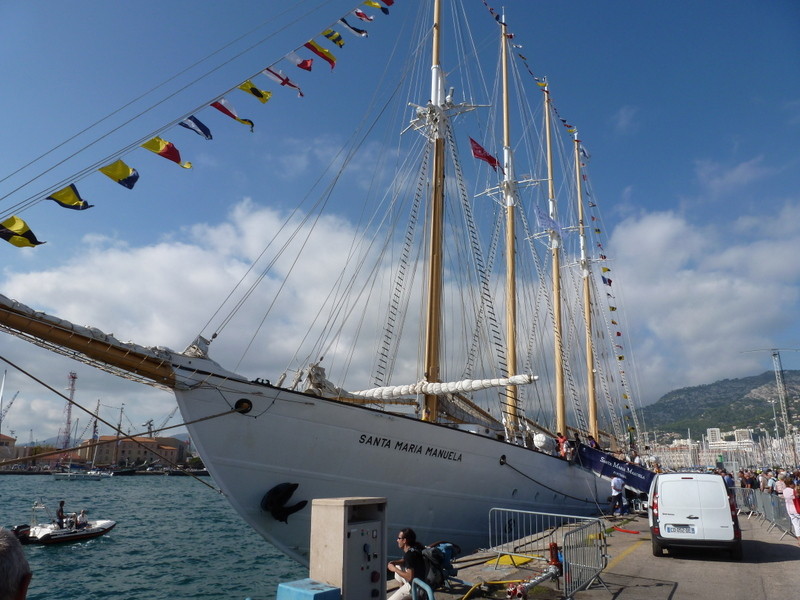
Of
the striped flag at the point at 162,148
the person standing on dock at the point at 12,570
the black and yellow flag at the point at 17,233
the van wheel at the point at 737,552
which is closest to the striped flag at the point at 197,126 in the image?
the striped flag at the point at 162,148

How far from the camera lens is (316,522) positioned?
620cm

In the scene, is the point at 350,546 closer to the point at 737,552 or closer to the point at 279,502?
the point at 279,502

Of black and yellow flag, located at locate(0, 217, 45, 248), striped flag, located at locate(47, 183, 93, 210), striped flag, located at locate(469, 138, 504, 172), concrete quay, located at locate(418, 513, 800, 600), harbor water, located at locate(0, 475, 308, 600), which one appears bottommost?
harbor water, located at locate(0, 475, 308, 600)

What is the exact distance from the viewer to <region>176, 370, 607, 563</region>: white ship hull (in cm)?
1052

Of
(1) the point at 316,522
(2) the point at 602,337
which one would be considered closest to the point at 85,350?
(1) the point at 316,522

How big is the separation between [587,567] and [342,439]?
5322 millimetres

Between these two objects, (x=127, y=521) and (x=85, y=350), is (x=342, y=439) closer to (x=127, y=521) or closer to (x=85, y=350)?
(x=85, y=350)

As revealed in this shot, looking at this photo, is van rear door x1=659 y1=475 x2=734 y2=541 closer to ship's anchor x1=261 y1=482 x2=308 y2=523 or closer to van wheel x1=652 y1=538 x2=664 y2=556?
van wheel x1=652 y1=538 x2=664 y2=556

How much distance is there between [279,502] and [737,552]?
8861mm

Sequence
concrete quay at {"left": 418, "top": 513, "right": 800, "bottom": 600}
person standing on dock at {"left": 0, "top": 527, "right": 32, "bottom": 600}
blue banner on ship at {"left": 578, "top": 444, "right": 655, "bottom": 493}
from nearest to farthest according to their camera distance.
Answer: person standing on dock at {"left": 0, "top": 527, "right": 32, "bottom": 600} < concrete quay at {"left": 418, "top": 513, "right": 800, "bottom": 600} < blue banner on ship at {"left": 578, "top": 444, "right": 655, "bottom": 493}

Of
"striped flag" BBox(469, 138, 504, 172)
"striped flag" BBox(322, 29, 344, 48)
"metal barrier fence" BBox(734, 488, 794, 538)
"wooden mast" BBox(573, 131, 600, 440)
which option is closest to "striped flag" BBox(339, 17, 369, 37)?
Answer: "striped flag" BBox(322, 29, 344, 48)

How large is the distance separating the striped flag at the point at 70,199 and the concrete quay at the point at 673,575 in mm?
8344

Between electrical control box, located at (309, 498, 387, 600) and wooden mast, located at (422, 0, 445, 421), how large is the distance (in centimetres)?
965

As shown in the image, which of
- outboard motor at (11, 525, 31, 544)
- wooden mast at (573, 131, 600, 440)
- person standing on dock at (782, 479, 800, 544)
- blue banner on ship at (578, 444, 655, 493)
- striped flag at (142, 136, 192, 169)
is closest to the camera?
striped flag at (142, 136, 192, 169)
